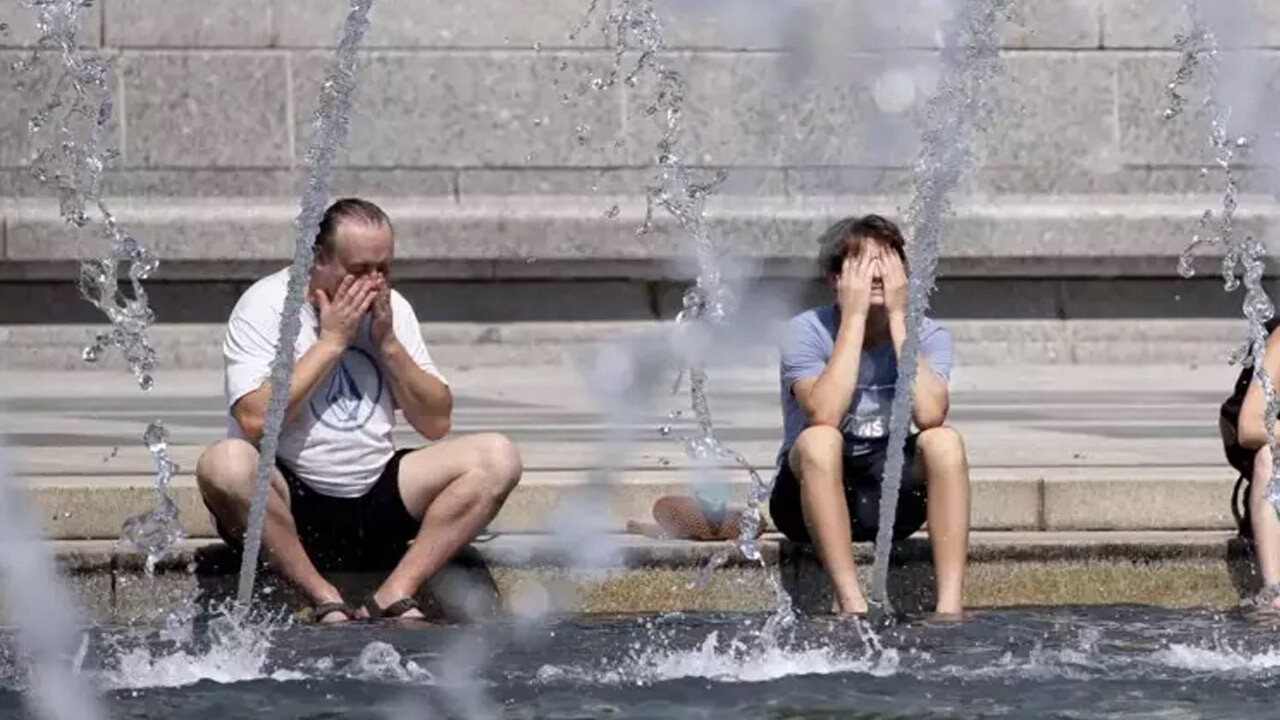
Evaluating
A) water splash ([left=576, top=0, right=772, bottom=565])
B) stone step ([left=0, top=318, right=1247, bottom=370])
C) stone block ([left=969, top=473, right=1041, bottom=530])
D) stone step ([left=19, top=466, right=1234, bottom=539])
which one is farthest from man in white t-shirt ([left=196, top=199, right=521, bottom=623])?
stone step ([left=0, top=318, right=1247, bottom=370])

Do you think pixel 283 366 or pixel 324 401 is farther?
pixel 324 401

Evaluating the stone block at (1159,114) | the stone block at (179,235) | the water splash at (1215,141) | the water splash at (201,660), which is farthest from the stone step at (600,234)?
the water splash at (201,660)

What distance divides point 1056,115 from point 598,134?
204 centimetres

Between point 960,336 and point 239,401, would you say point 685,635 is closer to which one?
point 239,401

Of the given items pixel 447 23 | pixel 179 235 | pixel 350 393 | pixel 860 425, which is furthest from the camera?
pixel 447 23

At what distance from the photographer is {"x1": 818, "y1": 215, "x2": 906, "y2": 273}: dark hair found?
24.8 feet

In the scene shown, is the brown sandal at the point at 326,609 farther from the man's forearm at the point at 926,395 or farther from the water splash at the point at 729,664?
the man's forearm at the point at 926,395

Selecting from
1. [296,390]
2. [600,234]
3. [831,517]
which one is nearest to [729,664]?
[831,517]

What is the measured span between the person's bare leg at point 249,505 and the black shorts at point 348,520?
0.09 meters

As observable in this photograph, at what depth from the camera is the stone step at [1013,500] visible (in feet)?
25.2

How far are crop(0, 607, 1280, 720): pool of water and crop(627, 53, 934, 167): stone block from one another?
6.45 m

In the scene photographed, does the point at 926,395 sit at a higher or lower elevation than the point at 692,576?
higher

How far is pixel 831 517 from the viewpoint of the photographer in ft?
23.6

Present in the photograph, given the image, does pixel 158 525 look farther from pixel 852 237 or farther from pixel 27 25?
pixel 27 25
